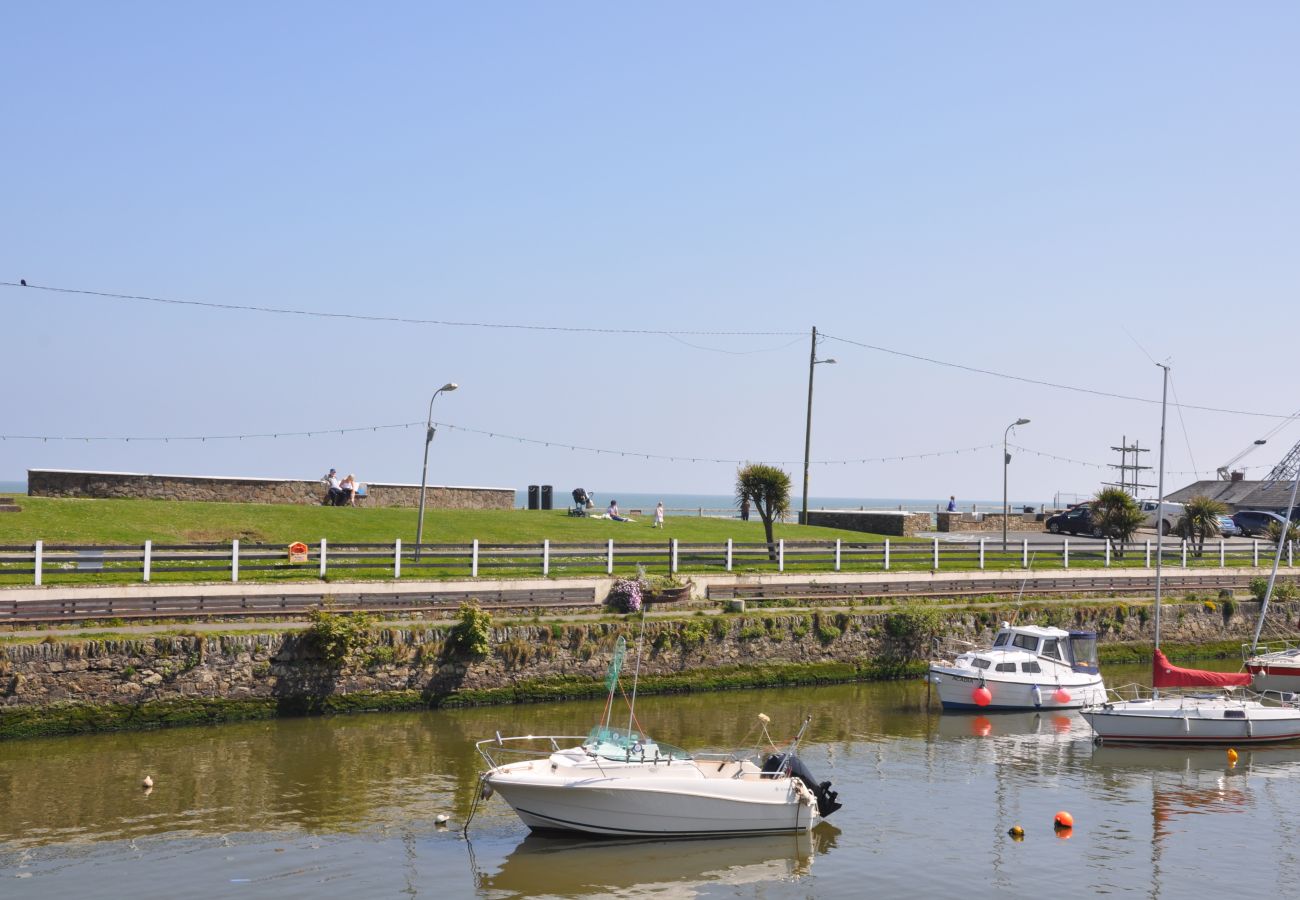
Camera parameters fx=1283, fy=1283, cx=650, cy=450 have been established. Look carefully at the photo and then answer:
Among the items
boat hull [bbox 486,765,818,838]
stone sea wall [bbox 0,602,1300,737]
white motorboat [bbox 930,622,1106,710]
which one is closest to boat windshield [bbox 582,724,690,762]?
boat hull [bbox 486,765,818,838]

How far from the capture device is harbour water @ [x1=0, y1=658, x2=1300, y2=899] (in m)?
19.2

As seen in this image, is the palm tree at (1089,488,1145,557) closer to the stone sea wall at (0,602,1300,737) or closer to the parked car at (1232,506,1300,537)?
the stone sea wall at (0,602,1300,737)

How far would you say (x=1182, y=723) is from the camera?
1190 inches

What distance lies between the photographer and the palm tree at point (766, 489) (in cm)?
4916

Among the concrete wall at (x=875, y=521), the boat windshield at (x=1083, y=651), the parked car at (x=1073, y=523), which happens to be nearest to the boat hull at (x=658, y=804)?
the boat windshield at (x=1083, y=651)

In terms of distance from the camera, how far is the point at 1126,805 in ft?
81.0

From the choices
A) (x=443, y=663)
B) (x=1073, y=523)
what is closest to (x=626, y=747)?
(x=443, y=663)

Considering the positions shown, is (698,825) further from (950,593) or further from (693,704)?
(950,593)

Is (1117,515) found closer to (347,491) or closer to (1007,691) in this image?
(1007,691)

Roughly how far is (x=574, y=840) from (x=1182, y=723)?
1637cm

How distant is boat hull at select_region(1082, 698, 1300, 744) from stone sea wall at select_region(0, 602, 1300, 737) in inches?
371

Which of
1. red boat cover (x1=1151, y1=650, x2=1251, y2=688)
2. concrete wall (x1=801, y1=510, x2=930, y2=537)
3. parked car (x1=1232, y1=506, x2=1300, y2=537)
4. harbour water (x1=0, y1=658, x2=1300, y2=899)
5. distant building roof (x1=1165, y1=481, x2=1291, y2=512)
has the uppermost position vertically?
distant building roof (x1=1165, y1=481, x2=1291, y2=512)

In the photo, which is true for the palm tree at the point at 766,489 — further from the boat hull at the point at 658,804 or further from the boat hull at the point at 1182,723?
the boat hull at the point at 658,804

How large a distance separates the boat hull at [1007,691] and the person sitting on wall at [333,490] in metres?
25.3
